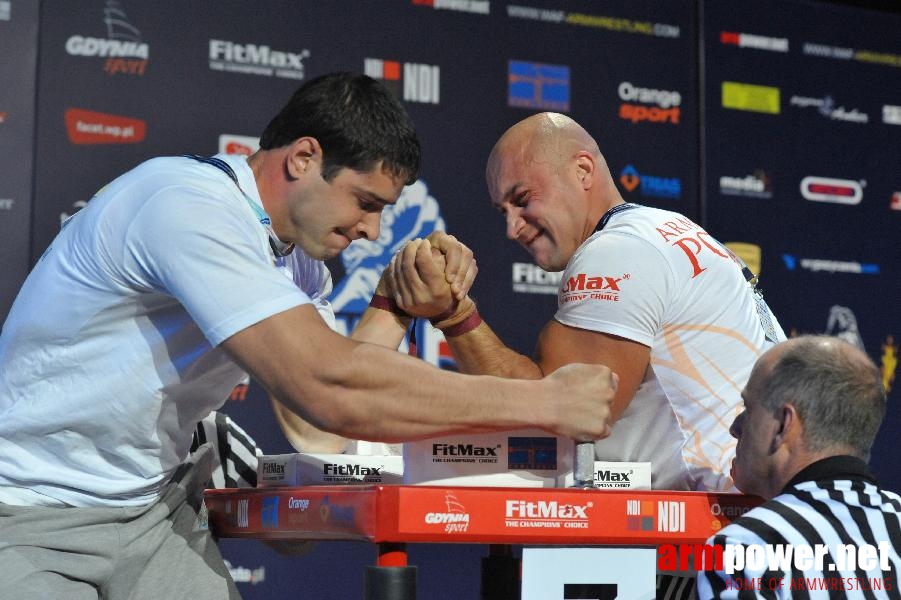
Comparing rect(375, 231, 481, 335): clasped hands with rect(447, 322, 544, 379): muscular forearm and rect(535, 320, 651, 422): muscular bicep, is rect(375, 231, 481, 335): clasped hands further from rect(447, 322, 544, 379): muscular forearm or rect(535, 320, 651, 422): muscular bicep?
rect(535, 320, 651, 422): muscular bicep

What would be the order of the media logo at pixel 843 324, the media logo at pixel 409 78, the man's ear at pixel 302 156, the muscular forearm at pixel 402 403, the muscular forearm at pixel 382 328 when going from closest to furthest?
the muscular forearm at pixel 402 403, the man's ear at pixel 302 156, the muscular forearm at pixel 382 328, the media logo at pixel 409 78, the media logo at pixel 843 324

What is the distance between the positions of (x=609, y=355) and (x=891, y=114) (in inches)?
153

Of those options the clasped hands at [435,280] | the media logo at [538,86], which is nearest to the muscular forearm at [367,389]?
the clasped hands at [435,280]

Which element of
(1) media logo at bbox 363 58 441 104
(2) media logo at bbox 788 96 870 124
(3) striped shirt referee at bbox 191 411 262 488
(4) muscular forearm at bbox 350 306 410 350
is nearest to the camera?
(4) muscular forearm at bbox 350 306 410 350

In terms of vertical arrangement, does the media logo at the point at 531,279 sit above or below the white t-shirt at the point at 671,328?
above

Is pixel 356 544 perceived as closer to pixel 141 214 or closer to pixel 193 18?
pixel 193 18

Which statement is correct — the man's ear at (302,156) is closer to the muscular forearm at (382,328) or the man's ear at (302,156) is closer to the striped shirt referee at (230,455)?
the muscular forearm at (382,328)

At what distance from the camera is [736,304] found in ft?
7.70

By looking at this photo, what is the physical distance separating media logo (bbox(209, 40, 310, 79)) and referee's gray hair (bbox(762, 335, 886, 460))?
10.4 feet

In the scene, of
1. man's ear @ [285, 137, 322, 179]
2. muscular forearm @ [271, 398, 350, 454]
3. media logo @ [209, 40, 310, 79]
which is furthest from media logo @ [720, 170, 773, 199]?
man's ear @ [285, 137, 322, 179]

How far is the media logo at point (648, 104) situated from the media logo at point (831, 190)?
2.35 ft

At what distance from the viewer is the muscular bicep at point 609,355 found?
7.14 ft

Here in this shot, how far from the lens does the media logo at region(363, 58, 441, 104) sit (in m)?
4.66

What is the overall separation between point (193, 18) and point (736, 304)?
284cm
